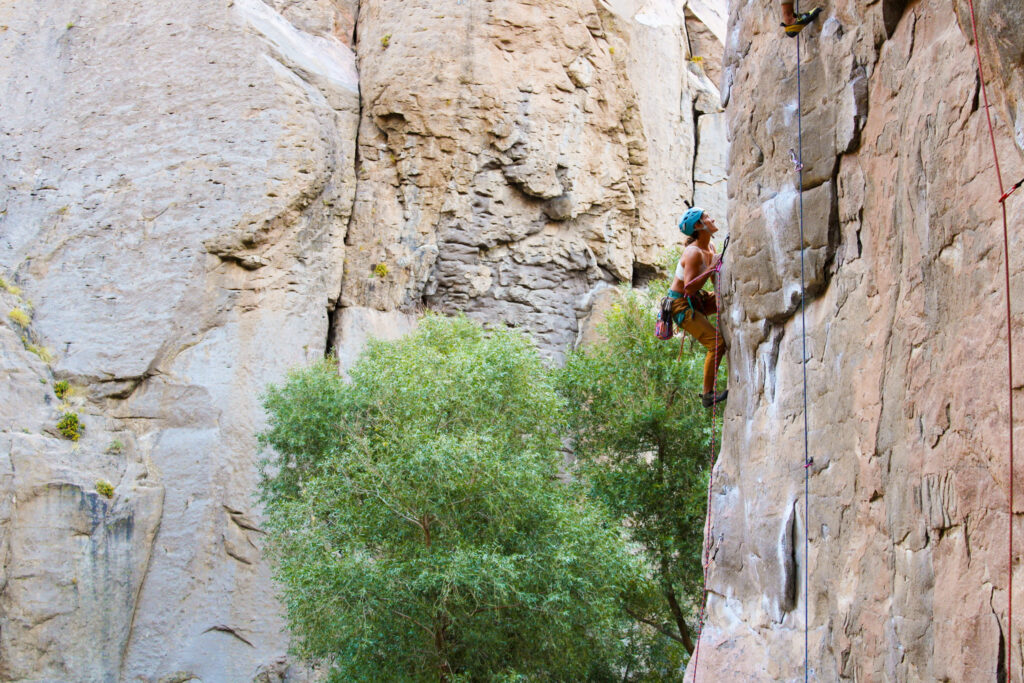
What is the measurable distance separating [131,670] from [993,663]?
13785 millimetres

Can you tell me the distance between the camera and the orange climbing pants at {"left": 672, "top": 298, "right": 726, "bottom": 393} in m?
10.3

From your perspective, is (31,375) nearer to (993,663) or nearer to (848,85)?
(848,85)

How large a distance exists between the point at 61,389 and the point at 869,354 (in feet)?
46.5

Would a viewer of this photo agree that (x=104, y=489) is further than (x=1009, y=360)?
Yes

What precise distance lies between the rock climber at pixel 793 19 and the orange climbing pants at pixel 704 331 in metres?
3.00

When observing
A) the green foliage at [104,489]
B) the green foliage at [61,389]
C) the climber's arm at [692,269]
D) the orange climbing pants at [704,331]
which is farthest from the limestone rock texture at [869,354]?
the green foliage at [61,389]

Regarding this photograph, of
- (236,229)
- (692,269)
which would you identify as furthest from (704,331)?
(236,229)

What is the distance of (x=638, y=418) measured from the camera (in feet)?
52.0

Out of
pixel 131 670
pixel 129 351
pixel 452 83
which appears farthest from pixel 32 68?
pixel 131 670

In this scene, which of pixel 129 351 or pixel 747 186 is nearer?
pixel 747 186

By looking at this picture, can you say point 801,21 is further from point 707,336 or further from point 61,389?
point 61,389

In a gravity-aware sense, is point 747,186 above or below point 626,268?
below

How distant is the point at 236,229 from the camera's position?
18.0m

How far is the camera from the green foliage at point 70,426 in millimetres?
16125
